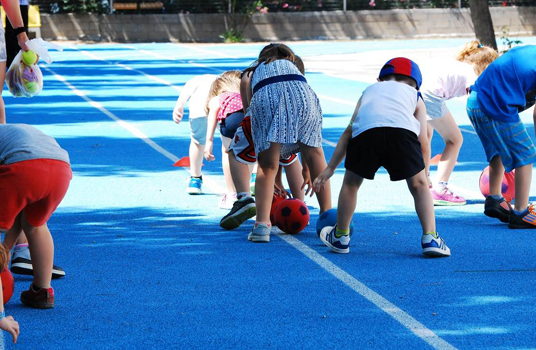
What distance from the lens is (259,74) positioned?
7059mm

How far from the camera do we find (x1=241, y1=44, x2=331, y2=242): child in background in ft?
22.4

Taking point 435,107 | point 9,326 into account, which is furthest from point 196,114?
point 9,326

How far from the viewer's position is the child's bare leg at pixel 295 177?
768 centimetres

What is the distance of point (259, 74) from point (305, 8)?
129ft

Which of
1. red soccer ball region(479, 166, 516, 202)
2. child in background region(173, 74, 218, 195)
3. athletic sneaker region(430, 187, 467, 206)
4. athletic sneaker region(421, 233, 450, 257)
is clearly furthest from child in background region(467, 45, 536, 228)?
child in background region(173, 74, 218, 195)

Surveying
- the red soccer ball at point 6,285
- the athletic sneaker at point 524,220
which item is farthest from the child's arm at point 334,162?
the red soccer ball at point 6,285

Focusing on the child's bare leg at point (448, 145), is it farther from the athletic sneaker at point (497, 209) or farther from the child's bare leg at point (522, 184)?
the child's bare leg at point (522, 184)

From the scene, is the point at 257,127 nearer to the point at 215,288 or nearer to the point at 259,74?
the point at 259,74

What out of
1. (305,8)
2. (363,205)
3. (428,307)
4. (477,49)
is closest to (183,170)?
(363,205)

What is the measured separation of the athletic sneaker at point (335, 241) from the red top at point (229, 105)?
1.67 meters

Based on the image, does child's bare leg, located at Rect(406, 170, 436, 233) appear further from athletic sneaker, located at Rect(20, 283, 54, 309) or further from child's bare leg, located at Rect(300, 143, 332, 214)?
athletic sneaker, located at Rect(20, 283, 54, 309)

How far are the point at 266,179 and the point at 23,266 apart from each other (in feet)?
6.36

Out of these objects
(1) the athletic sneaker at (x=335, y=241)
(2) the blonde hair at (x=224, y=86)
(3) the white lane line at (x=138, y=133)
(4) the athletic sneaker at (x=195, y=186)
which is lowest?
(3) the white lane line at (x=138, y=133)

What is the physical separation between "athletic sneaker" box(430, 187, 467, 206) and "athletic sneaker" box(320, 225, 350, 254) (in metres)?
2.17
